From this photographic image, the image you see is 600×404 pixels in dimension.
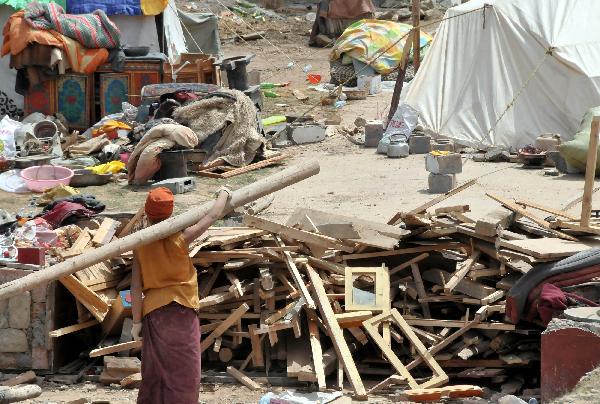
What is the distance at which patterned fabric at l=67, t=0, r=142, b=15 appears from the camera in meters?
20.0

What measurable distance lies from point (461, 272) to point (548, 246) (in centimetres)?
73

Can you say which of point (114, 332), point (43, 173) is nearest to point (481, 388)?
point (114, 332)

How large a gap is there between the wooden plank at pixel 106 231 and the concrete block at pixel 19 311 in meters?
0.91

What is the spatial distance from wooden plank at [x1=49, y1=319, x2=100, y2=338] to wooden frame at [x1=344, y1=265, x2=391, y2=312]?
2.12 metres

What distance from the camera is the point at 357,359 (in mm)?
8953

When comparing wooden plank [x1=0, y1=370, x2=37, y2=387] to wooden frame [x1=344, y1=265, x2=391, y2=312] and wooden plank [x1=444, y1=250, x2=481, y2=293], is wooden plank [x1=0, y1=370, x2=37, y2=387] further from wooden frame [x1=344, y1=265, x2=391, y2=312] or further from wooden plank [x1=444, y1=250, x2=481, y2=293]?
wooden plank [x1=444, y1=250, x2=481, y2=293]

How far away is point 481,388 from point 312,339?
134 centimetres

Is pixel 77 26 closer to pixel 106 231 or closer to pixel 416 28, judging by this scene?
pixel 416 28

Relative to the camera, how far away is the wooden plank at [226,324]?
29.1 feet

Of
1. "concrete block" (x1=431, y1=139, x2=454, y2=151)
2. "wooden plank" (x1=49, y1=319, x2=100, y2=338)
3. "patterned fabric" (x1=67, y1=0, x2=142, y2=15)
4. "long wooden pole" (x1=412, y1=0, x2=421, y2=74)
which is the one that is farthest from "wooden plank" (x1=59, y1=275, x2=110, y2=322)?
"patterned fabric" (x1=67, y1=0, x2=142, y2=15)

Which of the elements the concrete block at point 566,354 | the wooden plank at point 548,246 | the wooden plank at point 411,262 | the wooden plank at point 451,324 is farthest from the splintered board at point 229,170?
the concrete block at point 566,354

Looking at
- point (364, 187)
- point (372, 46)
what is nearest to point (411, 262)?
point (364, 187)

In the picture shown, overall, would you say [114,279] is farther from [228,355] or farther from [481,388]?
[481,388]

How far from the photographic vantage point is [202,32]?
2430cm
